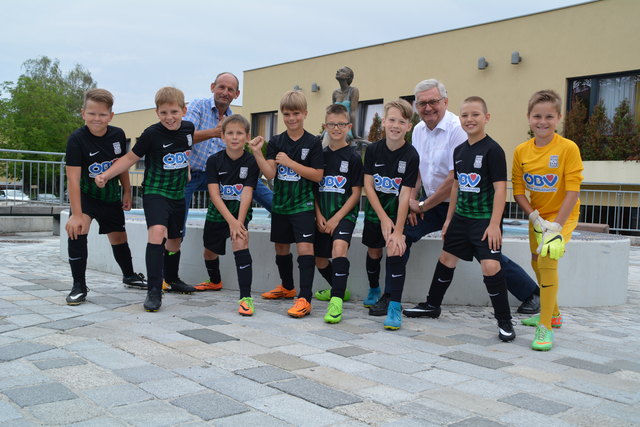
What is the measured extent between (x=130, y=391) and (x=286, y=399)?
70cm

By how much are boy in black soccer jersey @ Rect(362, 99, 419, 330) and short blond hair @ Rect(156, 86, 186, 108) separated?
1.56m

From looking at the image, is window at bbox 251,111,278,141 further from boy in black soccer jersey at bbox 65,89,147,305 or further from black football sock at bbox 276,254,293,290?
boy in black soccer jersey at bbox 65,89,147,305

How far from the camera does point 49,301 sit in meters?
4.73

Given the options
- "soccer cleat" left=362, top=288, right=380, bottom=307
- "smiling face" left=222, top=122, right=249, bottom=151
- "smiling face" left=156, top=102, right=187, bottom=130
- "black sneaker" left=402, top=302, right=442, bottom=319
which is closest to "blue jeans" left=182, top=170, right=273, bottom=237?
"smiling face" left=222, top=122, right=249, bottom=151

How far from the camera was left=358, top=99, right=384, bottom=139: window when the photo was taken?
2205 cm

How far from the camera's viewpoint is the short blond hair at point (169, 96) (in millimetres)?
4742

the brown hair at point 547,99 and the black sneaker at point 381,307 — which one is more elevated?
the brown hair at point 547,99

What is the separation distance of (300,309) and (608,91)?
1504 cm

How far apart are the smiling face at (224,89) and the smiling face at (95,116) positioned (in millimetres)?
1086

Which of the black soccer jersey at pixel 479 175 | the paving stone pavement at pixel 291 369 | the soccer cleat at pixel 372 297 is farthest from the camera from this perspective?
the soccer cleat at pixel 372 297

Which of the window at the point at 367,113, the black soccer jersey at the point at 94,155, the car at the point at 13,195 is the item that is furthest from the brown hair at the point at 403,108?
the window at the point at 367,113

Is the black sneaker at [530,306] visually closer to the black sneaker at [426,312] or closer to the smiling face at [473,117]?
the black sneaker at [426,312]

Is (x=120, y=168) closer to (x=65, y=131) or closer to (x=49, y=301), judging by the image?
(x=49, y=301)

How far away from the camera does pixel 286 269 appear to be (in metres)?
5.30
